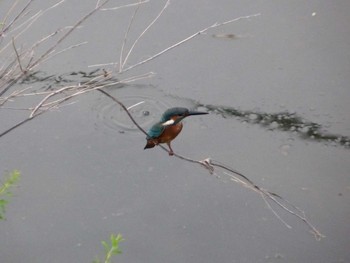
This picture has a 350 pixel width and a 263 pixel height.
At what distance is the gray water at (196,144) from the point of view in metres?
2.43

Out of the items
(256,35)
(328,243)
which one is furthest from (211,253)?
(256,35)

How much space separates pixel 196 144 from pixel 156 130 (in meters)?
0.61

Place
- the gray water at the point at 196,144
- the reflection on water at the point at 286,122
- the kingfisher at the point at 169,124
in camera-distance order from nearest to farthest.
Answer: the kingfisher at the point at 169,124
the gray water at the point at 196,144
the reflection on water at the point at 286,122

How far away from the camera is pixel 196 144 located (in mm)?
2736

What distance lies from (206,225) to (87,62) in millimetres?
1170

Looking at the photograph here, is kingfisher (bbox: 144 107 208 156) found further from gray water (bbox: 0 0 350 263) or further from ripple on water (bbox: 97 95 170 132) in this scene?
ripple on water (bbox: 97 95 170 132)

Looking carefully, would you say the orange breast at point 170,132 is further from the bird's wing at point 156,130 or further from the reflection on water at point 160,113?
the reflection on water at point 160,113

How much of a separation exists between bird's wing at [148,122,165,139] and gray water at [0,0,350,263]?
46cm

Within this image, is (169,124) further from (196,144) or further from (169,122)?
(196,144)

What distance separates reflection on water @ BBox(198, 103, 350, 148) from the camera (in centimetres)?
280

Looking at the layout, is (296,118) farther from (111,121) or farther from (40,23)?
(40,23)

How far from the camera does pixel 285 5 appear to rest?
3.43m

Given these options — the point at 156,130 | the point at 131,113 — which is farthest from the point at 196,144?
the point at 156,130

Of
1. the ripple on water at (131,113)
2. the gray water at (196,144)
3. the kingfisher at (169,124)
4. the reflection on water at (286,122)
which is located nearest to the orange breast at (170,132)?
the kingfisher at (169,124)
